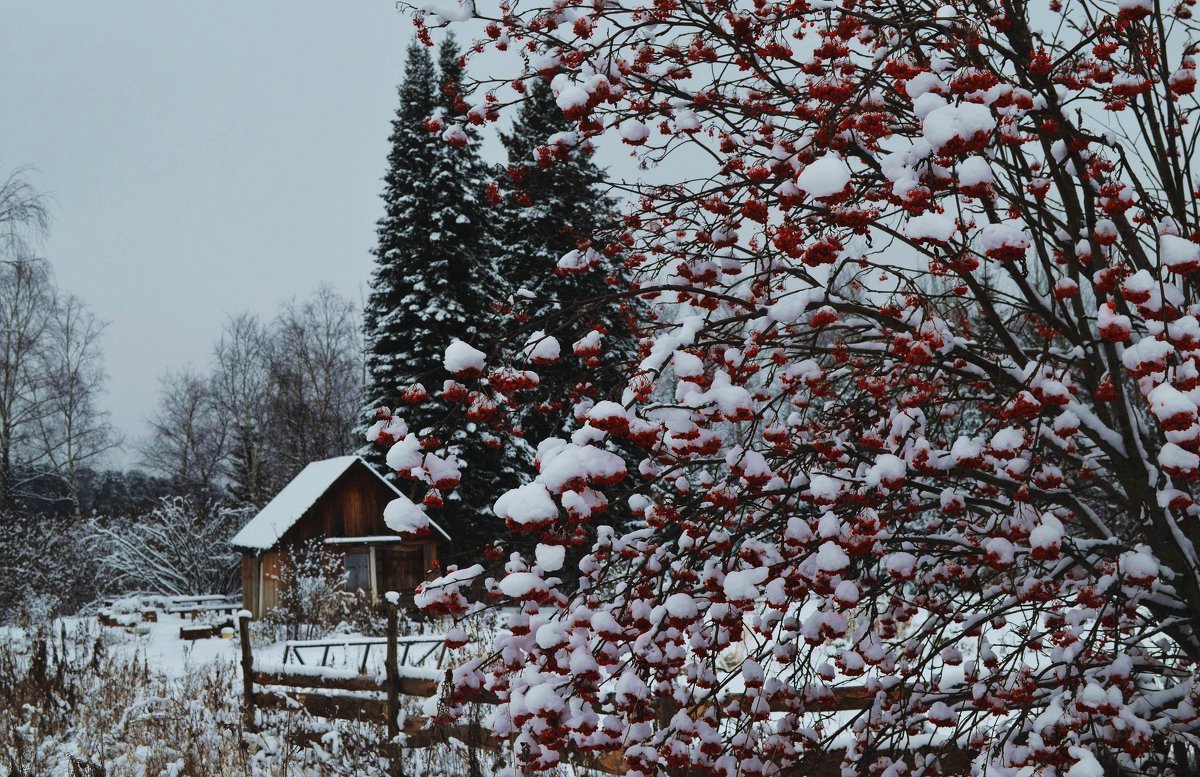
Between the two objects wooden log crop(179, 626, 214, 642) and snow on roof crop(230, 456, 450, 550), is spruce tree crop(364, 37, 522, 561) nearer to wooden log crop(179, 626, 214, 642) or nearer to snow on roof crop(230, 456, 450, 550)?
snow on roof crop(230, 456, 450, 550)

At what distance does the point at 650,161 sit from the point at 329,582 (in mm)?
15274

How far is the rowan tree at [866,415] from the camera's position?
2.93 metres

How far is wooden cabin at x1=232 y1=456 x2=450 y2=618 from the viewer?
70.6 feet

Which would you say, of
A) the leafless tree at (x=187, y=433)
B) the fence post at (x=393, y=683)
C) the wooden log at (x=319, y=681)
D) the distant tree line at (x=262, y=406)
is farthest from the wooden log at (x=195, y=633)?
the leafless tree at (x=187, y=433)

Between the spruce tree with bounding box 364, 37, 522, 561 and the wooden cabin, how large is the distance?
108 centimetres

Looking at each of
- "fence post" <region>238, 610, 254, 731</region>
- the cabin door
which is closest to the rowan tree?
"fence post" <region>238, 610, 254, 731</region>

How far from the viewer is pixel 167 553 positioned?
24.1 metres

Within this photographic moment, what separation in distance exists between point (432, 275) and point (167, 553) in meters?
10.6

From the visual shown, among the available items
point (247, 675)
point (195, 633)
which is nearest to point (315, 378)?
point (195, 633)

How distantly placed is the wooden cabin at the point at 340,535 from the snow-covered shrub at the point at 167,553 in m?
2.37

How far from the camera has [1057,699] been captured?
3.25 metres

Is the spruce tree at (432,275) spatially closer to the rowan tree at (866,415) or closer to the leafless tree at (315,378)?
the leafless tree at (315,378)

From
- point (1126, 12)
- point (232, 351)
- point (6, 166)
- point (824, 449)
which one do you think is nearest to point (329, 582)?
point (6, 166)

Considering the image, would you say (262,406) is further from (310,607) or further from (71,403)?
(310,607)
